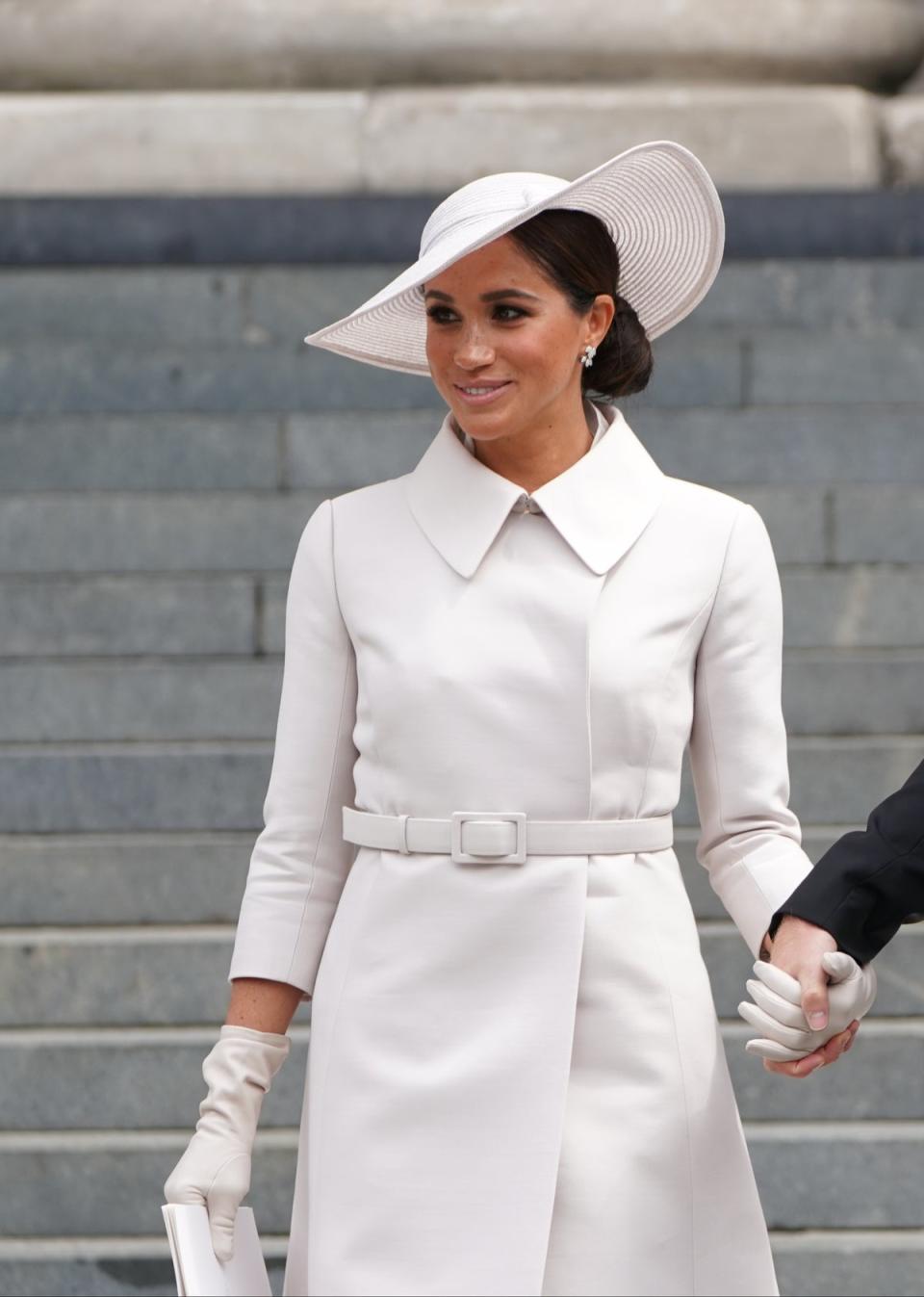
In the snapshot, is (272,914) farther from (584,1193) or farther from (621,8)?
(621,8)

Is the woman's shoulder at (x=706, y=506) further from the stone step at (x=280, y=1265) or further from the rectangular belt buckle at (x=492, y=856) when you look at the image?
the stone step at (x=280, y=1265)

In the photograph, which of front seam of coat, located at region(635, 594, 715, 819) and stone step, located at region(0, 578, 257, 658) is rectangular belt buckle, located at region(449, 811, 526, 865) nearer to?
front seam of coat, located at region(635, 594, 715, 819)

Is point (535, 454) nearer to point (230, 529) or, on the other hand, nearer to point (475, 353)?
point (475, 353)

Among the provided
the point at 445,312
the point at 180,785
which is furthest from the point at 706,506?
the point at 180,785

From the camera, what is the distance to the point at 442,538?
2.69 meters

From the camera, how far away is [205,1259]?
2.48 m

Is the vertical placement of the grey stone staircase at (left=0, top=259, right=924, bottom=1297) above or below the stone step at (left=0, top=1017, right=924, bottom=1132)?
above

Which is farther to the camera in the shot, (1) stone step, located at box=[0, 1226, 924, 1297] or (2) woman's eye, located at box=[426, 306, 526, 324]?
(1) stone step, located at box=[0, 1226, 924, 1297]

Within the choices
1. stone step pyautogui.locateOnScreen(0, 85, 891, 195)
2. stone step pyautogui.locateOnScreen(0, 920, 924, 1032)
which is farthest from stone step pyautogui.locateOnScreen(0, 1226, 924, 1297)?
stone step pyautogui.locateOnScreen(0, 85, 891, 195)

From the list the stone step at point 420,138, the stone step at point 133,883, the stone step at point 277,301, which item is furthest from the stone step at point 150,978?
the stone step at point 420,138

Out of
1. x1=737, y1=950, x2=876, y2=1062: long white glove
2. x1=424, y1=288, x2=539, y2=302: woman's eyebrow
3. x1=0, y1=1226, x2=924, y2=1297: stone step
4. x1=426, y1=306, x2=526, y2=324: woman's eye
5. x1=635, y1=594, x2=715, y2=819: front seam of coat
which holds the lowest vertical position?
x1=0, y1=1226, x2=924, y2=1297: stone step

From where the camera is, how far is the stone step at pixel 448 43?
24.9 feet

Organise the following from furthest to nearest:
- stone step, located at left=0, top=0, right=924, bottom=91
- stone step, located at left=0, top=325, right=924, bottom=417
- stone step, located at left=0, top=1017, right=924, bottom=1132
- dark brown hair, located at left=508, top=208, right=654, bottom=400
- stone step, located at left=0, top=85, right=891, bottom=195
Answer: stone step, located at left=0, top=0, right=924, bottom=91, stone step, located at left=0, top=85, right=891, bottom=195, stone step, located at left=0, top=325, right=924, bottom=417, stone step, located at left=0, top=1017, right=924, bottom=1132, dark brown hair, located at left=508, top=208, right=654, bottom=400

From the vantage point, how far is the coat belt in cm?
256
